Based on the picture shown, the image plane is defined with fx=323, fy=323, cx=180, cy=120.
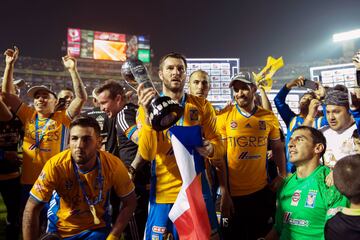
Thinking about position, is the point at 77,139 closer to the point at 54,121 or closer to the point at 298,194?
the point at 54,121

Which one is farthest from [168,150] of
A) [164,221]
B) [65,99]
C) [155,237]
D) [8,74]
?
[65,99]

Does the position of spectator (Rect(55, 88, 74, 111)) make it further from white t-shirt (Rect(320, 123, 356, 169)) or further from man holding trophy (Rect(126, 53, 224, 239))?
white t-shirt (Rect(320, 123, 356, 169))

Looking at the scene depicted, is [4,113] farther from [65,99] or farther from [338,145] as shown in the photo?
[338,145]

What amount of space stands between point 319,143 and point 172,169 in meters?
1.24

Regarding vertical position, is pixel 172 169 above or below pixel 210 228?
above

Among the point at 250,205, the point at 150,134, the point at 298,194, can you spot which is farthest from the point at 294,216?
the point at 150,134

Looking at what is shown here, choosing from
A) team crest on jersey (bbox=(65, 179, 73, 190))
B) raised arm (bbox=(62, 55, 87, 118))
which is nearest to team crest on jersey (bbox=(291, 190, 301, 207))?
team crest on jersey (bbox=(65, 179, 73, 190))

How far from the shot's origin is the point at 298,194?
255 cm

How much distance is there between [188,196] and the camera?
2268mm

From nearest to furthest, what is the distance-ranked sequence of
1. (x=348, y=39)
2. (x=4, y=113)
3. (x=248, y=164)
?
(x=248, y=164), (x=4, y=113), (x=348, y=39)

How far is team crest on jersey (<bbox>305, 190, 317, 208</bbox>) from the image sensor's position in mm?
2428

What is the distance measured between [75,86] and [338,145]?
3.00 meters

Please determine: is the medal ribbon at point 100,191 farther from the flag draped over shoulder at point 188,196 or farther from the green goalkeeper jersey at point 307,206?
the green goalkeeper jersey at point 307,206

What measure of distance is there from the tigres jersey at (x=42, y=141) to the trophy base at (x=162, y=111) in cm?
249
